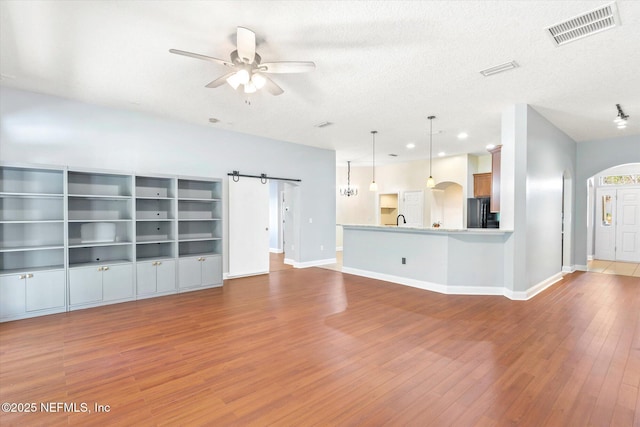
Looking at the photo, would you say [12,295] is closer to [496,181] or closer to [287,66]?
[287,66]

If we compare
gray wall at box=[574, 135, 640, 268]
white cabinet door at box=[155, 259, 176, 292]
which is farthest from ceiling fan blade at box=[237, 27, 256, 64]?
gray wall at box=[574, 135, 640, 268]

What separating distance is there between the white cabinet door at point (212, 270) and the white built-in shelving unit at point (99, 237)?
0.02 meters

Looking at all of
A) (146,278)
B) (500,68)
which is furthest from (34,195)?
(500,68)

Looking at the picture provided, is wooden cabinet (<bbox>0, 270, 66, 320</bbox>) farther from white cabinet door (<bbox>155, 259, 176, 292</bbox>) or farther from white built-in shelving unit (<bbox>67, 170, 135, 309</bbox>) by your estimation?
white cabinet door (<bbox>155, 259, 176, 292</bbox>)

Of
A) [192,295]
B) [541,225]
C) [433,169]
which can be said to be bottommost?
[192,295]

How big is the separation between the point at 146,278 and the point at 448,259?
4941 mm

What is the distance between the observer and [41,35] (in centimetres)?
289

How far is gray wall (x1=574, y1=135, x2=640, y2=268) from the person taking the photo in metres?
6.71

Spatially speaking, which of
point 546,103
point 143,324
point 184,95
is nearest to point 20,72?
point 184,95

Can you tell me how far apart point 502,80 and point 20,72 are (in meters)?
5.92

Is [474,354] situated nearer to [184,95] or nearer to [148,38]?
[148,38]

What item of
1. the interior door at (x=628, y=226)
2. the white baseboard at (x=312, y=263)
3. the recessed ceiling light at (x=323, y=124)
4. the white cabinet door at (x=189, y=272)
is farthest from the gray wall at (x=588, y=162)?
the white cabinet door at (x=189, y=272)

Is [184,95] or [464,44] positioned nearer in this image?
[464,44]

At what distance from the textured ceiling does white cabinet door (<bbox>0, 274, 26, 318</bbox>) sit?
2553 mm
